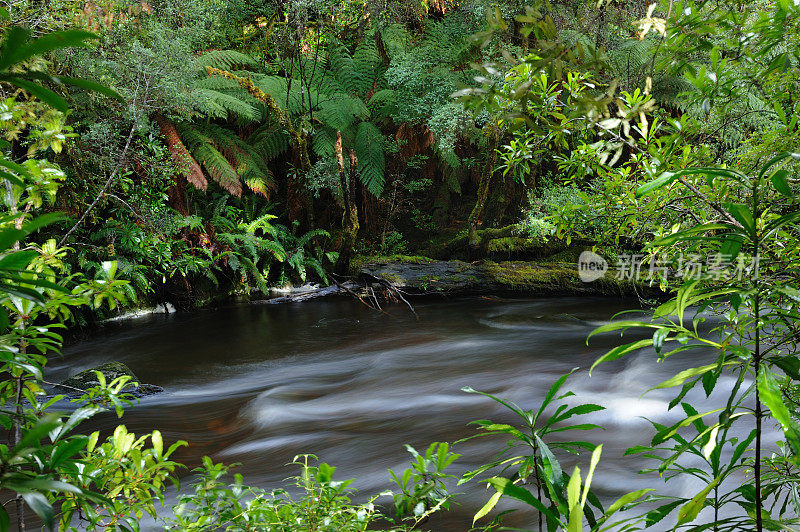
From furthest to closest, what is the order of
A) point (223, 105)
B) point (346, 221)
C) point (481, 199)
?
point (346, 221) < point (481, 199) < point (223, 105)

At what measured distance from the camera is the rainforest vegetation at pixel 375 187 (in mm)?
951

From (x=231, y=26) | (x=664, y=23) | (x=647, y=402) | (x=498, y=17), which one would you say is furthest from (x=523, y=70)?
(x=231, y=26)

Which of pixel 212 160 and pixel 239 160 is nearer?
pixel 212 160

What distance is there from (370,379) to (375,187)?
400 cm

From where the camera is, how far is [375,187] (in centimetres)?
784

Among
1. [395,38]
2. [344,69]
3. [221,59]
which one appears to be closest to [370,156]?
[344,69]

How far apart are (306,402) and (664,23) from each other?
350cm

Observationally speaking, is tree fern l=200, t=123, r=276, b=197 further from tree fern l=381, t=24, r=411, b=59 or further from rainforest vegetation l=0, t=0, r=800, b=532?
tree fern l=381, t=24, r=411, b=59

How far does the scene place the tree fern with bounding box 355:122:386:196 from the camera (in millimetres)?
7895

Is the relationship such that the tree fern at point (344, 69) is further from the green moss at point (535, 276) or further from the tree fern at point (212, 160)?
the green moss at point (535, 276)

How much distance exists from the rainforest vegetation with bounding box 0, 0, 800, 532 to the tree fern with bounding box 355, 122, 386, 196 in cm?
4

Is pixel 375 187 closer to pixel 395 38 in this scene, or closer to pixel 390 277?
pixel 390 277

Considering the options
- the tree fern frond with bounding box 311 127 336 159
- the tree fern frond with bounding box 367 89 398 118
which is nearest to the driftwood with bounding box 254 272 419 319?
the tree fern frond with bounding box 311 127 336 159

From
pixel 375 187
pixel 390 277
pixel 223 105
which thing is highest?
pixel 223 105
